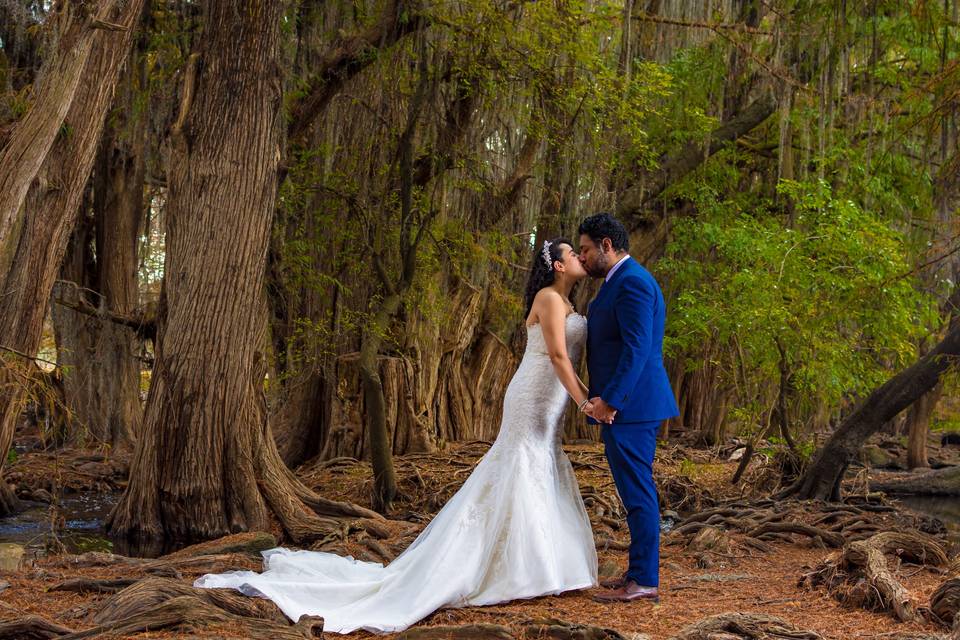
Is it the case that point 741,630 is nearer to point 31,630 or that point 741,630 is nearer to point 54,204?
point 31,630

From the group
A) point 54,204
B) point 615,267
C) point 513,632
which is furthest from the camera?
point 54,204

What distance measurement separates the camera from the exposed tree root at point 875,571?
5371 mm

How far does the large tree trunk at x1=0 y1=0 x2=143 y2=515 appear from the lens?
7.68 m

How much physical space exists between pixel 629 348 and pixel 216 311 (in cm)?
435

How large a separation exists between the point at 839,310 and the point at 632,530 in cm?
531

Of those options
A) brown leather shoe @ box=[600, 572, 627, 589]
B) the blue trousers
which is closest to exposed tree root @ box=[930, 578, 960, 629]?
the blue trousers

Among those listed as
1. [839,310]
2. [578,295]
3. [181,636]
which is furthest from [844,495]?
[181,636]

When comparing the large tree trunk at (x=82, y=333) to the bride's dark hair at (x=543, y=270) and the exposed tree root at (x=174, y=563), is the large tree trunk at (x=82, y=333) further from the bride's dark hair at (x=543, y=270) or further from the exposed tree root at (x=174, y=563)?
the bride's dark hair at (x=543, y=270)

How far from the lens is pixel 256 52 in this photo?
8.78 meters

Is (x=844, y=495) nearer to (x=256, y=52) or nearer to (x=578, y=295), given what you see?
(x=578, y=295)

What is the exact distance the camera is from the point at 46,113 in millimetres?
6660

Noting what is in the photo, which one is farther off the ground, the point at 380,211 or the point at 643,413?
the point at 380,211

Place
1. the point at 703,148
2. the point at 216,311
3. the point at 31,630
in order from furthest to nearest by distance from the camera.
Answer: the point at 703,148, the point at 216,311, the point at 31,630

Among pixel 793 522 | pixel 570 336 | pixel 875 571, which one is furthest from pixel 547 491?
pixel 793 522
